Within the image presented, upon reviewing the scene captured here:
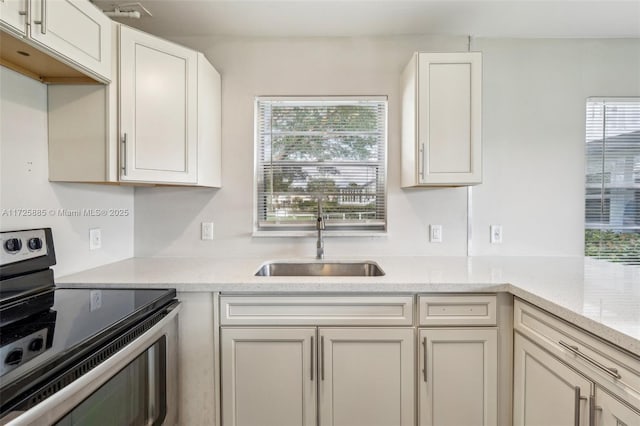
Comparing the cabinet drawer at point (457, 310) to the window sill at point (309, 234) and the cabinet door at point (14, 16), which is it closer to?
the window sill at point (309, 234)

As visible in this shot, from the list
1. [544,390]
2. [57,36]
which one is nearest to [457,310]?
[544,390]

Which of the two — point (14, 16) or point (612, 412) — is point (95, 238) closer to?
point (14, 16)

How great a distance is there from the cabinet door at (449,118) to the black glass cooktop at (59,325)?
4.91 feet

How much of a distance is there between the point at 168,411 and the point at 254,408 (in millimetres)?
361

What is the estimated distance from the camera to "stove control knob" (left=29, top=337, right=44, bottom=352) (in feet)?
2.75

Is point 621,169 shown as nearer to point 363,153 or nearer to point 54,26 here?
point 363,153

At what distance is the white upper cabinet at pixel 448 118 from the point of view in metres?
Result: 1.74

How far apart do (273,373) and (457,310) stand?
89 centimetres

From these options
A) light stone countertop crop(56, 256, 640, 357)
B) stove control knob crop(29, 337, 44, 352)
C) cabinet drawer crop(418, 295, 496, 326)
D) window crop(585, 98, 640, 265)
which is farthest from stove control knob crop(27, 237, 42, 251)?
window crop(585, 98, 640, 265)

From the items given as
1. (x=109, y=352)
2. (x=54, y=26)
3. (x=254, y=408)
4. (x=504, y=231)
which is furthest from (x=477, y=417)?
(x=54, y=26)

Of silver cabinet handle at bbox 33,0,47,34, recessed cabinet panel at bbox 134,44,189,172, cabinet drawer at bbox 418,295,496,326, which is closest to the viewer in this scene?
silver cabinet handle at bbox 33,0,47,34

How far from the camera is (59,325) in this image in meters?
1.00

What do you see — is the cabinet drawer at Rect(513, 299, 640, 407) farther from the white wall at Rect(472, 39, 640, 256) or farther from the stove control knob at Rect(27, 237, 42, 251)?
the stove control knob at Rect(27, 237, 42, 251)

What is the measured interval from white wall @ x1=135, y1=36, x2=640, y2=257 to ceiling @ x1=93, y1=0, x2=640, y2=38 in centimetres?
8
